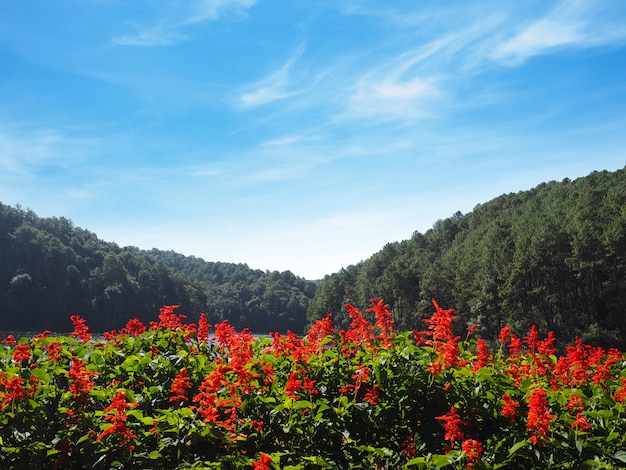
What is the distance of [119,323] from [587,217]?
7930 cm

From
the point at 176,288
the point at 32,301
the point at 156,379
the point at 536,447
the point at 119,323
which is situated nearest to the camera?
the point at 536,447

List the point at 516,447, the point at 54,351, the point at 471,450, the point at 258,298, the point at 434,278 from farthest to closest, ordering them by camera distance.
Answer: the point at 258,298 < the point at 434,278 < the point at 54,351 < the point at 516,447 < the point at 471,450

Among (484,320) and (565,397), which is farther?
(484,320)

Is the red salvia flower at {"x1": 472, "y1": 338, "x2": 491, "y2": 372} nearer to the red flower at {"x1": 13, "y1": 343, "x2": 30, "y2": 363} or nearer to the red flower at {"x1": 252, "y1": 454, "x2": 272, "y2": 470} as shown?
the red flower at {"x1": 252, "y1": 454, "x2": 272, "y2": 470}

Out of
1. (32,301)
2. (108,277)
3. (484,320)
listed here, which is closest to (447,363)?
(484,320)

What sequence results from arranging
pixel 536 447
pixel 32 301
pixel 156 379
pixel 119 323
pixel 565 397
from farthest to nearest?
pixel 119 323 → pixel 32 301 → pixel 156 379 → pixel 565 397 → pixel 536 447

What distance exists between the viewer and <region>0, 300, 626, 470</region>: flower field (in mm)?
3000

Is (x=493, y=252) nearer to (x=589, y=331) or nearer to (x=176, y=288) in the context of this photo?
(x=589, y=331)

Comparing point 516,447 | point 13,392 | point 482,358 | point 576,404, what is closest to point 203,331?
point 13,392

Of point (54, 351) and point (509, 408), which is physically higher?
point (54, 351)

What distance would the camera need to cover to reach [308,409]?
3.44m

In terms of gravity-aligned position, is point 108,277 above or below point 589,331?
above

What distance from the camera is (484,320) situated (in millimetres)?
55344

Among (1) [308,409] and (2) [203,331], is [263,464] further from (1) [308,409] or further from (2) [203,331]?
(2) [203,331]
